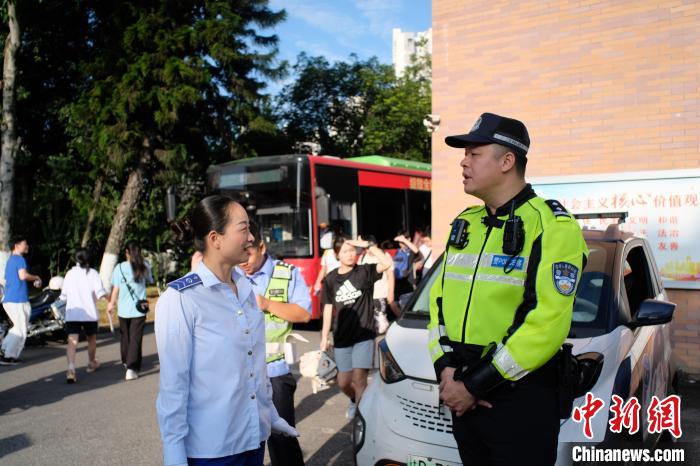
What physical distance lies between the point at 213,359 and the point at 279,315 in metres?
1.42

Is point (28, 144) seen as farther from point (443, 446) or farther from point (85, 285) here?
point (443, 446)

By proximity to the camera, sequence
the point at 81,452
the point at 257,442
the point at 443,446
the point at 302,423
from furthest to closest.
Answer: the point at 302,423
the point at 81,452
the point at 443,446
the point at 257,442

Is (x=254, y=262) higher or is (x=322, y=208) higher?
(x=322, y=208)

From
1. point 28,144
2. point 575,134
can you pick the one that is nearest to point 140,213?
point 28,144

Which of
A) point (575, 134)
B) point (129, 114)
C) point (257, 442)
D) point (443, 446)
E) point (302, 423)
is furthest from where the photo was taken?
point (129, 114)

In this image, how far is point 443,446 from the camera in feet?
11.0

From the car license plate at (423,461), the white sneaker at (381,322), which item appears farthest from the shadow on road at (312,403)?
the car license plate at (423,461)

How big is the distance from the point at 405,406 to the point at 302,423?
2755 millimetres

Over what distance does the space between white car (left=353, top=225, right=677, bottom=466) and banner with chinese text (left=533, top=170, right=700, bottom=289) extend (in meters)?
3.61

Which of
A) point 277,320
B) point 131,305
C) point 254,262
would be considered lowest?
point 131,305

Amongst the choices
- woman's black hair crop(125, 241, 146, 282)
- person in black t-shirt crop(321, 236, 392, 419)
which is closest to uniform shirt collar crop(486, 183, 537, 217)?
person in black t-shirt crop(321, 236, 392, 419)

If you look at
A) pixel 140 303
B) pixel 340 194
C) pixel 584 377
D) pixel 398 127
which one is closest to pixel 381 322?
pixel 140 303

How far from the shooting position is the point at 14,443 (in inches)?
225

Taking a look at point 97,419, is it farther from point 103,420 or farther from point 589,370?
point 589,370
